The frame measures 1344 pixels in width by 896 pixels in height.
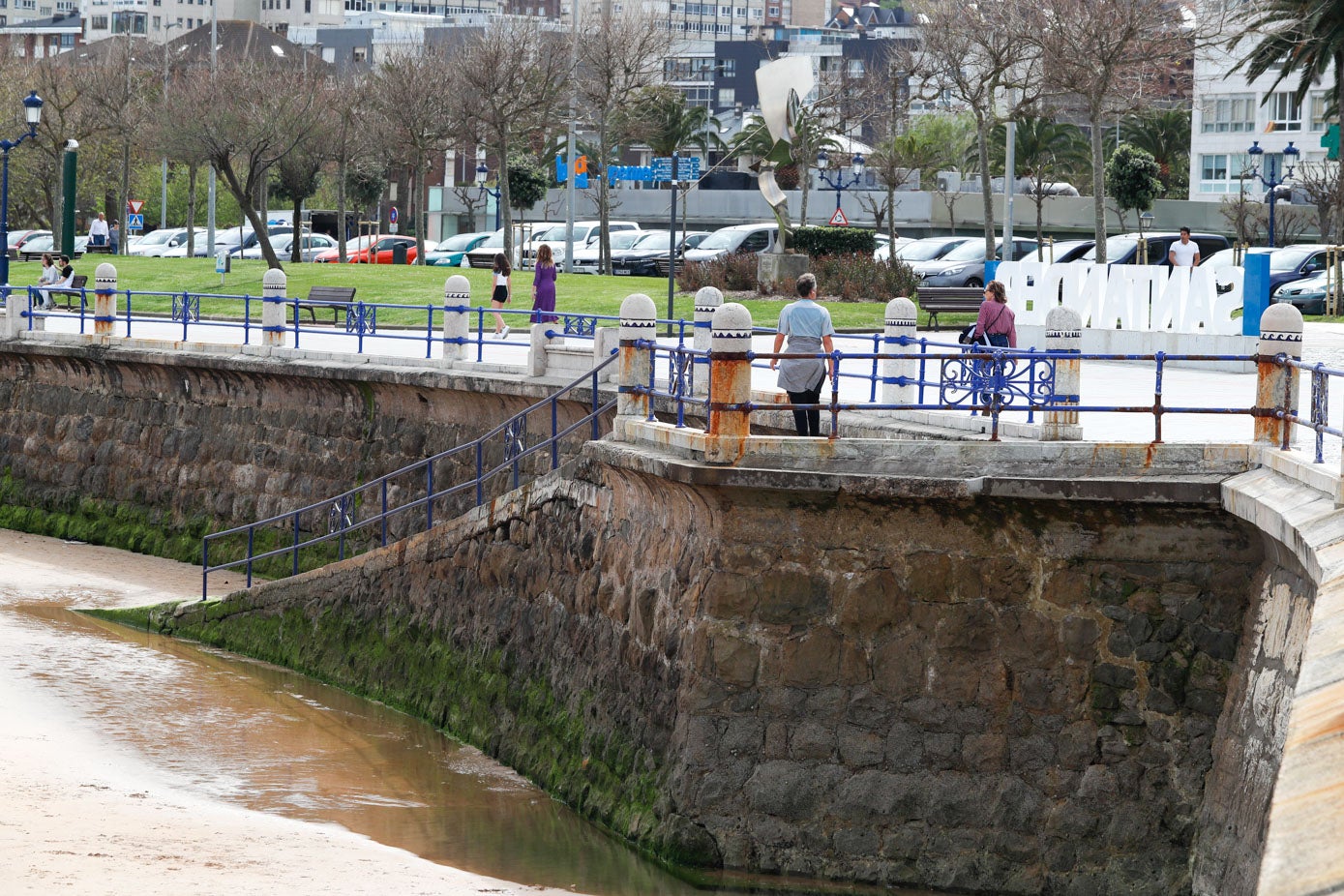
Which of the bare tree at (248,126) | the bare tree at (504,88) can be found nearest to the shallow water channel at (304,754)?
the bare tree at (248,126)

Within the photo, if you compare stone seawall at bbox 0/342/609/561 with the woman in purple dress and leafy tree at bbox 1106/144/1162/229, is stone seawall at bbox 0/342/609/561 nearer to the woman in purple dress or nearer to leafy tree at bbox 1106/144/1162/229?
the woman in purple dress

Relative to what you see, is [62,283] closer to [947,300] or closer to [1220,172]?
[947,300]

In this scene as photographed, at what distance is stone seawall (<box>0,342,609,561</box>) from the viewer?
21797 mm

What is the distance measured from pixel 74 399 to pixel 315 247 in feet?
97.5

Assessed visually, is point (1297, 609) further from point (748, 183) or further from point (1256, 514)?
point (748, 183)

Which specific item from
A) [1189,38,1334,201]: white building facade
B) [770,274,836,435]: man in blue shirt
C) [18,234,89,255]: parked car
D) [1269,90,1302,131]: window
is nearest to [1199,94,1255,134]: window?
[1189,38,1334,201]: white building facade

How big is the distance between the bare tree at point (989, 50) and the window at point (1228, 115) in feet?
71.1

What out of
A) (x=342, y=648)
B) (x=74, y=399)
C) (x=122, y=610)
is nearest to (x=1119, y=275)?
(x=342, y=648)

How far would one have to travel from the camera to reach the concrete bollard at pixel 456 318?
20.9m

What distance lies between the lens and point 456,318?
2112cm

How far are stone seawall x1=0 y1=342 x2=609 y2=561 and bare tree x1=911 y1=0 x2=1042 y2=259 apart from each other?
1464cm

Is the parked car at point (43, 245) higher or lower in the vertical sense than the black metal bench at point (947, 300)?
higher

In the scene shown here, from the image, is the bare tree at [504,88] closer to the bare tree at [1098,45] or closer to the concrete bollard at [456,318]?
the bare tree at [1098,45]

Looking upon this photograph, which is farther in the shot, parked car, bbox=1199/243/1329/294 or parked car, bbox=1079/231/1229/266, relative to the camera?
parked car, bbox=1079/231/1229/266
